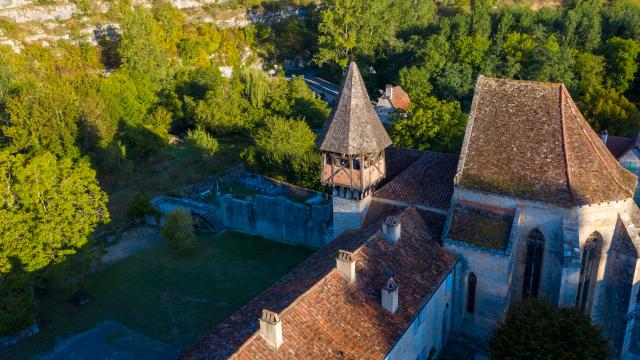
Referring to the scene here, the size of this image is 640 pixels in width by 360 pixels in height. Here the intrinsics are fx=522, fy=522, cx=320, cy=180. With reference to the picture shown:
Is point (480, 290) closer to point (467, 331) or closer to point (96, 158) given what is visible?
point (467, 331)

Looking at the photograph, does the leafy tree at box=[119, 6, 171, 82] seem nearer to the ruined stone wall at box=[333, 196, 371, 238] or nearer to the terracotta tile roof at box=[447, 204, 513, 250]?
the ruined stone wall at box=[333, 196, 371, 238]

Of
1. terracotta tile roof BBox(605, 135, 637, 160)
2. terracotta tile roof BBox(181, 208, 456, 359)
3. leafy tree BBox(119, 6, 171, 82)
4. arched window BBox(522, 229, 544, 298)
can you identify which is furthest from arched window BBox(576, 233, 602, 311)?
leafy tree BBox(119, 6, 171, 82)

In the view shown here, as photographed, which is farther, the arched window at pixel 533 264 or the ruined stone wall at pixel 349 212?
the ruined stone wall at pixel 349 212

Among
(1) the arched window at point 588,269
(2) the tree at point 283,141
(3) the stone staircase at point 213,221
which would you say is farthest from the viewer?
(2) the tree at point 283,141

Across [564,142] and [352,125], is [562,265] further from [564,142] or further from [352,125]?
[352,125]

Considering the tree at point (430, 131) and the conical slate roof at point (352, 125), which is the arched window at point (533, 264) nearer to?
the conical slate roof at point (352, 125)

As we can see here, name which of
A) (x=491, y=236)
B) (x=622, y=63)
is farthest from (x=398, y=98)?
(x=491, y=236)

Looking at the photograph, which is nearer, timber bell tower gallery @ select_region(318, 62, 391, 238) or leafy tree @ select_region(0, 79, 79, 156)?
timber bell tower gallery @ select_region(318, 62, 391, 238)

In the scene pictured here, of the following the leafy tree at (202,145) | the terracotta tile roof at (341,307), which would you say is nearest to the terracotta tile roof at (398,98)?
the leafy tree at (202,145)
